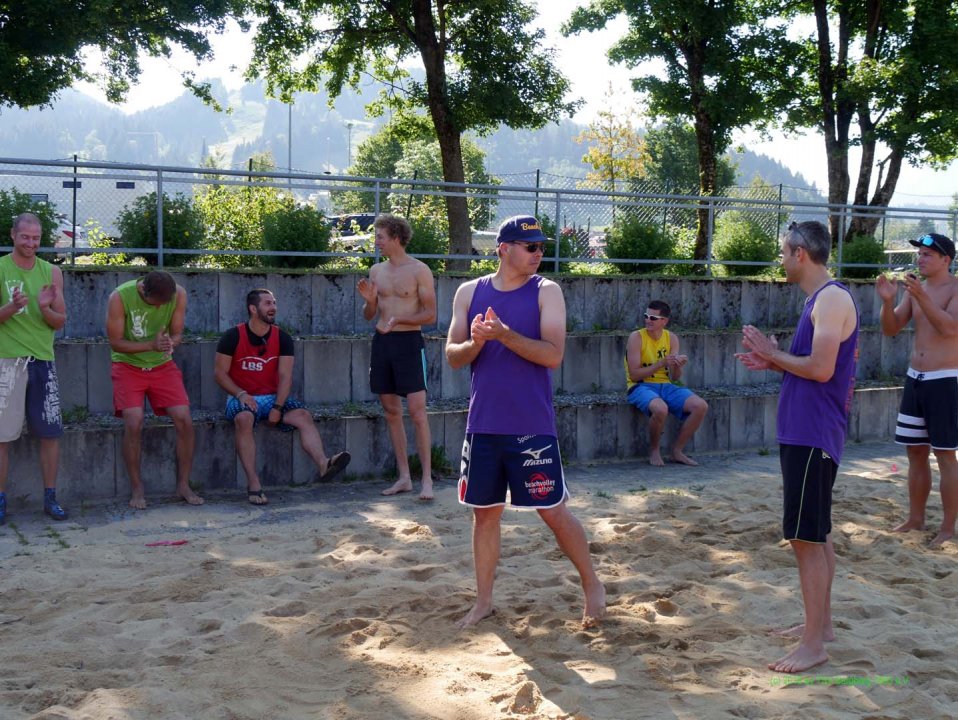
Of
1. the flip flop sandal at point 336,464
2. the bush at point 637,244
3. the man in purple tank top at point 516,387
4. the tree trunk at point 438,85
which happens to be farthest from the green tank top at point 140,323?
the tree trunk at point 438,85

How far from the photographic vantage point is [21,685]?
13.3 ft

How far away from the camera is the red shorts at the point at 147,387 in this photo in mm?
7539

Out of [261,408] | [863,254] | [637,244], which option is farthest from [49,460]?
[863,254]

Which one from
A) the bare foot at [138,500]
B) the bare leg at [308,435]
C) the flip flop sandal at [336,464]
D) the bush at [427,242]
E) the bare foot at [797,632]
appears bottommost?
the bare foot at [797,632]

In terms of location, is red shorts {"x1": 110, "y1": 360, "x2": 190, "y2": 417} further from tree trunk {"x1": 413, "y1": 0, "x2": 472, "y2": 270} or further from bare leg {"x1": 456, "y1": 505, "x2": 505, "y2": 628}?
tree trunk {"x1": 413, "y1": 0, "x2": 472, "y2": 270}

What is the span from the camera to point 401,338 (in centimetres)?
804

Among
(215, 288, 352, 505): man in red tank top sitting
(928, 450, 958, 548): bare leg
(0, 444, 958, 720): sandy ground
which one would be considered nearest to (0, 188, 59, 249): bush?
(215, 288, 352, 505): man in red tank top sitting

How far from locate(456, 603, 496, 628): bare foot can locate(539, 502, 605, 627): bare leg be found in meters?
0.48

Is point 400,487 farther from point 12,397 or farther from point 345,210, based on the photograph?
point 345,210

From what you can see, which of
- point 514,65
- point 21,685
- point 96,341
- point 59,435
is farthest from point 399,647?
point 514,65

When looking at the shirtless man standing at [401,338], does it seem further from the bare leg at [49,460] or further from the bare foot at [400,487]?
the bare leg at [49,460]

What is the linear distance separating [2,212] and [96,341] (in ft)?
8.18

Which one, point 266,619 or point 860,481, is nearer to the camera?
point 266,619

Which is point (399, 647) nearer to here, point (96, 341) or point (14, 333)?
point (14, 333)
